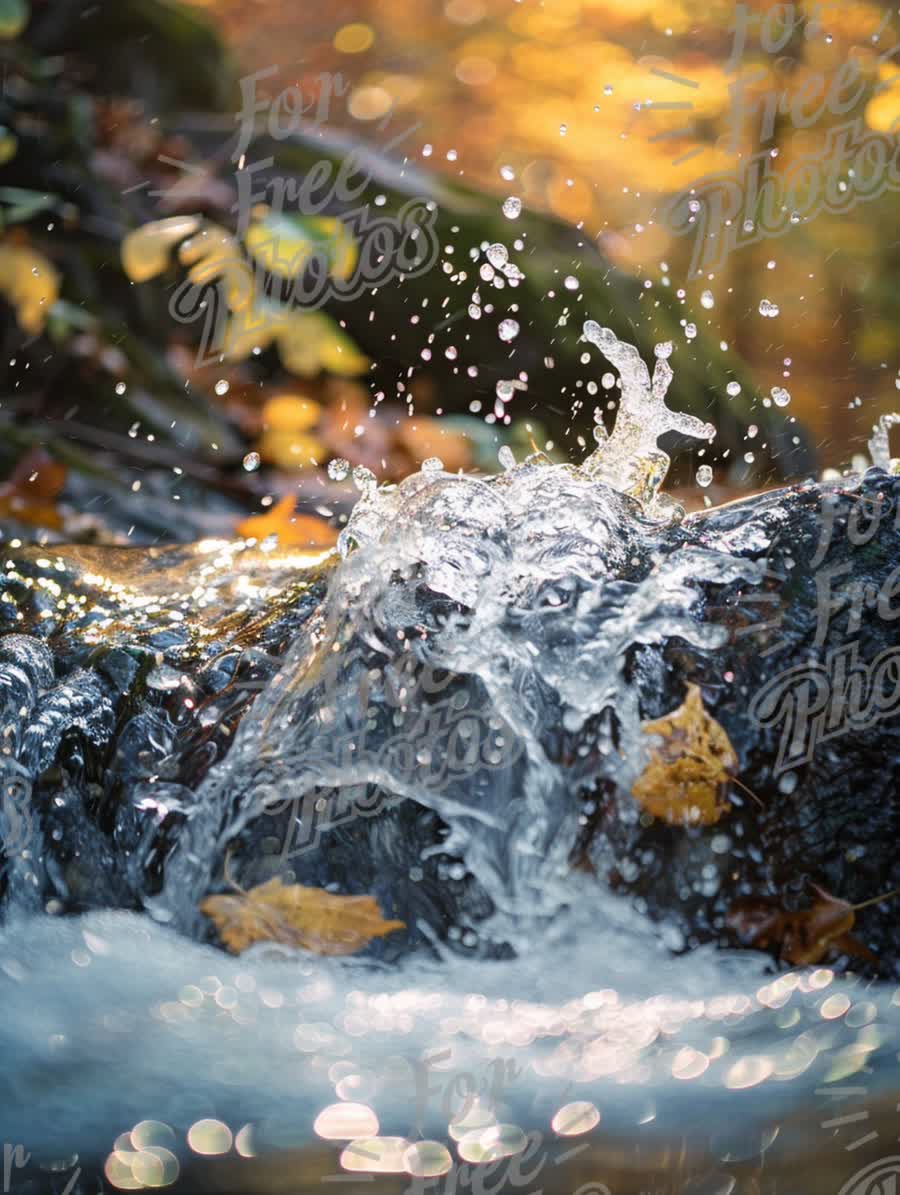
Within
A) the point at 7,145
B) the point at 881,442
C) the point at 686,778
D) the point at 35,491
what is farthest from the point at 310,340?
the point at 686,778

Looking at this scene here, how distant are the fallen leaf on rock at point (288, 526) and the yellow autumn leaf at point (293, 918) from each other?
2.30m

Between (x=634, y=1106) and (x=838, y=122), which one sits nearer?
(x=634, y=1106)

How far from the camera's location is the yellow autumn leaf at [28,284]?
3654mm

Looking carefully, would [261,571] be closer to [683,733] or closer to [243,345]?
[683,733]

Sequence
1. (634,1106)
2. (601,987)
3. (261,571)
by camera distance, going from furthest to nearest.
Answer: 1. (261,571)
2. (601,987)
3. (634,1106)

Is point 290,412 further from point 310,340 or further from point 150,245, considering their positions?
point 150,245

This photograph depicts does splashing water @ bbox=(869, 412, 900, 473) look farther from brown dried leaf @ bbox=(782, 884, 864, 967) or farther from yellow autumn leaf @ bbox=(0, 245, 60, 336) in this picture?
yellow autumn leaf @ bbox=(0, 245, 60, 336)

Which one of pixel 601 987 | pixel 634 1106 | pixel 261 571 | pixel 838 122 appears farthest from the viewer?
pixel 838 122

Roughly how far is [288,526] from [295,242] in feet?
3.13

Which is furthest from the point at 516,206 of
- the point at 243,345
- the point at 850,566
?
the point at 850,566

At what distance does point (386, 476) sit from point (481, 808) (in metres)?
3.29

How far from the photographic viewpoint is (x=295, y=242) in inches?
134

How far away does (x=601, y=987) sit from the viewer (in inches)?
51.9

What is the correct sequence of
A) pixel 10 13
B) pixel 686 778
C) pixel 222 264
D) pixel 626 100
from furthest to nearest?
pixel 626 100 < pixel 222 264 < pixel 10 13 < pixel 686 778
